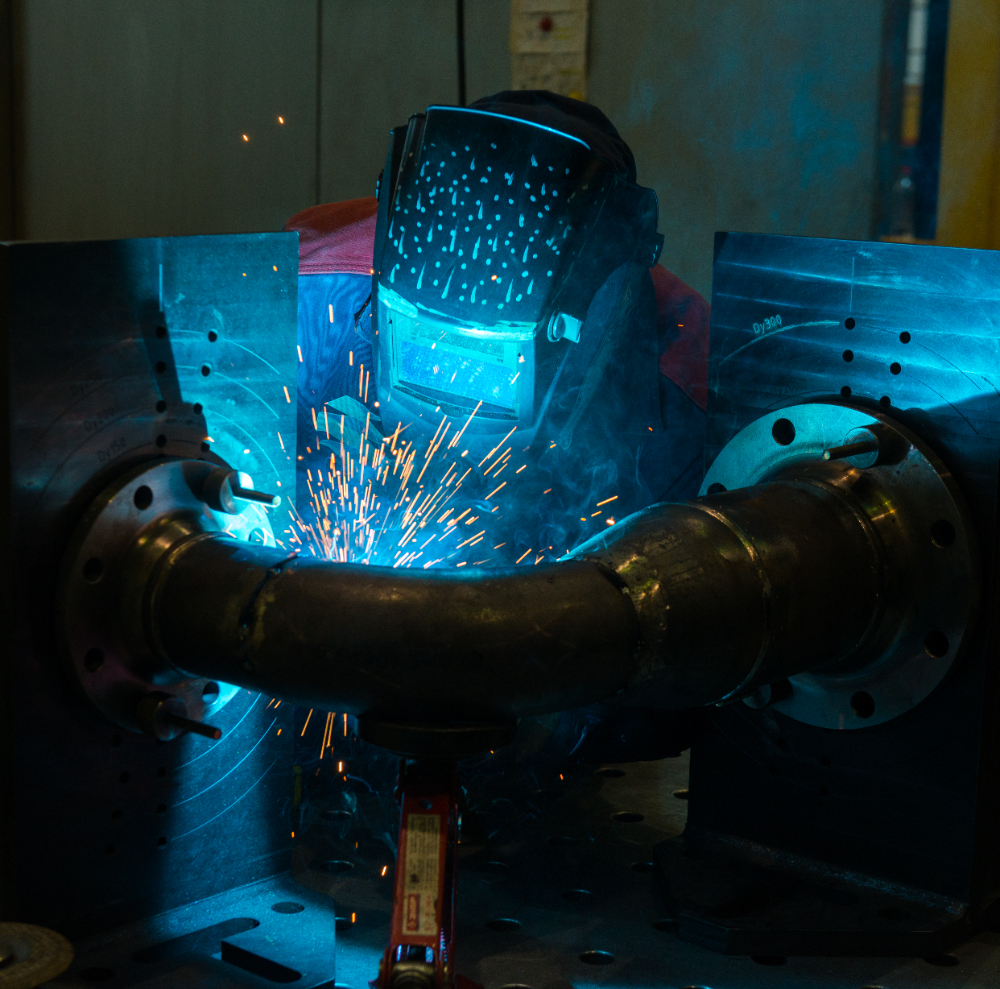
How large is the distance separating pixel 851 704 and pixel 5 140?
2.58 m

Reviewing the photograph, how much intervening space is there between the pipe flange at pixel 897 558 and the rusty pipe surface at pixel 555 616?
0.10 feet

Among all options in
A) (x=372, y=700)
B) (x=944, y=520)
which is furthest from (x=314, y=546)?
(x=944, y=520)

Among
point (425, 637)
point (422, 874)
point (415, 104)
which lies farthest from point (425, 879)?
point (415, 104)

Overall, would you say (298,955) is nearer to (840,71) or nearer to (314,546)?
(314,546)

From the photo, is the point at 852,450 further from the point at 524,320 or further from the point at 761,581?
the point at 524,320

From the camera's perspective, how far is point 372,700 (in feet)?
3.91

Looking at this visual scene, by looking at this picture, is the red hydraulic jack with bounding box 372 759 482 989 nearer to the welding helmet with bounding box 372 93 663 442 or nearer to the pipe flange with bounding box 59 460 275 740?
the pipe flange with bounding box 59 460 275 740

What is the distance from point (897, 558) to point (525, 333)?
1.67ft

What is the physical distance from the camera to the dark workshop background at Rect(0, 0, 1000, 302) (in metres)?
1.75

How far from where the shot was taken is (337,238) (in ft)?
6.56

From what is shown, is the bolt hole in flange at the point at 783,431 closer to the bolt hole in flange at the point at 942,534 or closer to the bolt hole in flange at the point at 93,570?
the bolt hole in flange at the point at 942,534

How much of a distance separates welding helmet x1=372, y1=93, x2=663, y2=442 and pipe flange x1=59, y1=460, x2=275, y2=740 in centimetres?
38

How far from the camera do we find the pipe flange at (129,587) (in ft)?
4.27

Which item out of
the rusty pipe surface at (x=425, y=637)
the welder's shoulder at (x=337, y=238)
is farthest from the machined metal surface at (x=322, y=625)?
the welder's shoulder at (x=337, y=238)
